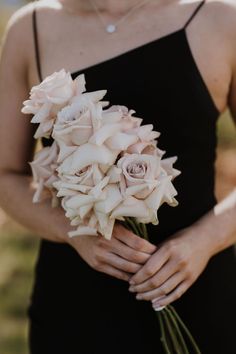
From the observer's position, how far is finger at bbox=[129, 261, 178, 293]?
2604mm

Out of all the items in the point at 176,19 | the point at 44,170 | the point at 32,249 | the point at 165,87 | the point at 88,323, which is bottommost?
the point at 32,249

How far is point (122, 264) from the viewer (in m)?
2.62

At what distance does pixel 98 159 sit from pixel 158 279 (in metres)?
0.48

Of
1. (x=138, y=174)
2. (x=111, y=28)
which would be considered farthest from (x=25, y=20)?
(x=138, y=174)

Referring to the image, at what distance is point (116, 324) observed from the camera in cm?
287

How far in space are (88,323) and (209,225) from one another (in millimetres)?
533

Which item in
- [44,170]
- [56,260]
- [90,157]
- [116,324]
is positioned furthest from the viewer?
[56,260]

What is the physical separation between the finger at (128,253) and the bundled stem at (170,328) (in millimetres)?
58

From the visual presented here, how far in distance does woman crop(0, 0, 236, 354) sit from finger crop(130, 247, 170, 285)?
0.24ft

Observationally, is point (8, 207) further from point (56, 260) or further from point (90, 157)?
point (90, 157)

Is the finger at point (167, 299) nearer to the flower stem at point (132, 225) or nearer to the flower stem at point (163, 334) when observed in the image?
the flower stem at point (163, 334)

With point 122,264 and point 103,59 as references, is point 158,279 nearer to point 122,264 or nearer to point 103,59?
point 122,264

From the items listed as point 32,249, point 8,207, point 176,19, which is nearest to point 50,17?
point 176,19

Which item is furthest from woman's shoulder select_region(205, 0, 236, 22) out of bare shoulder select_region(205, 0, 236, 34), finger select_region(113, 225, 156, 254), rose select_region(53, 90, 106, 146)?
finger select_region(113, 225, 156, 254)
